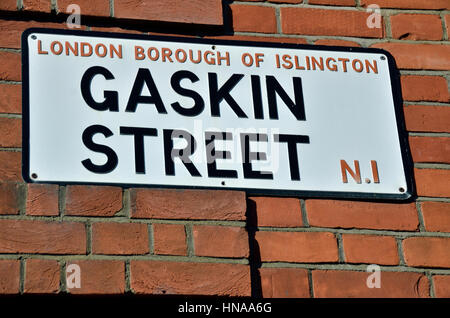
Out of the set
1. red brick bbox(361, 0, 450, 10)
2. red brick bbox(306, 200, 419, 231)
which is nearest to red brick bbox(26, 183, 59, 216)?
red brick bbox(306, 200, 419, 231)

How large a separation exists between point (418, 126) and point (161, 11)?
0.72 metres

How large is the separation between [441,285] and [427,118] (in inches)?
18.3

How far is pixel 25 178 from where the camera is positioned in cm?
225

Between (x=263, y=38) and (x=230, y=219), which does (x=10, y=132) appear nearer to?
(x=230, y=219)

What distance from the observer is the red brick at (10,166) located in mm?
2256

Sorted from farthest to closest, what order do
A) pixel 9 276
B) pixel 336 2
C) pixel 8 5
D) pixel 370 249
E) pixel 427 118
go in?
pixel 336 2, pixel 427 118, pixel 8 5, pixel 370 249, pixel 9 276

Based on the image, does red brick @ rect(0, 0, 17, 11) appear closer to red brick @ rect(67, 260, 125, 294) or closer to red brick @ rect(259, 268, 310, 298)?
red brick @ rect(67, 260, 125, 294)

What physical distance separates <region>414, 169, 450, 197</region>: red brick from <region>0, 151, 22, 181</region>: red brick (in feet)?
3.19

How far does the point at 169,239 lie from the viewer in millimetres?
2238

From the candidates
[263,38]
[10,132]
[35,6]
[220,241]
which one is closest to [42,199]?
[10,132]

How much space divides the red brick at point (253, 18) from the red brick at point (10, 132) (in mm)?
629

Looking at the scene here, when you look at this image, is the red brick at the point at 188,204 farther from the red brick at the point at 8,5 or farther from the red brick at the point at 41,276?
the red brick at the point at 8,5
